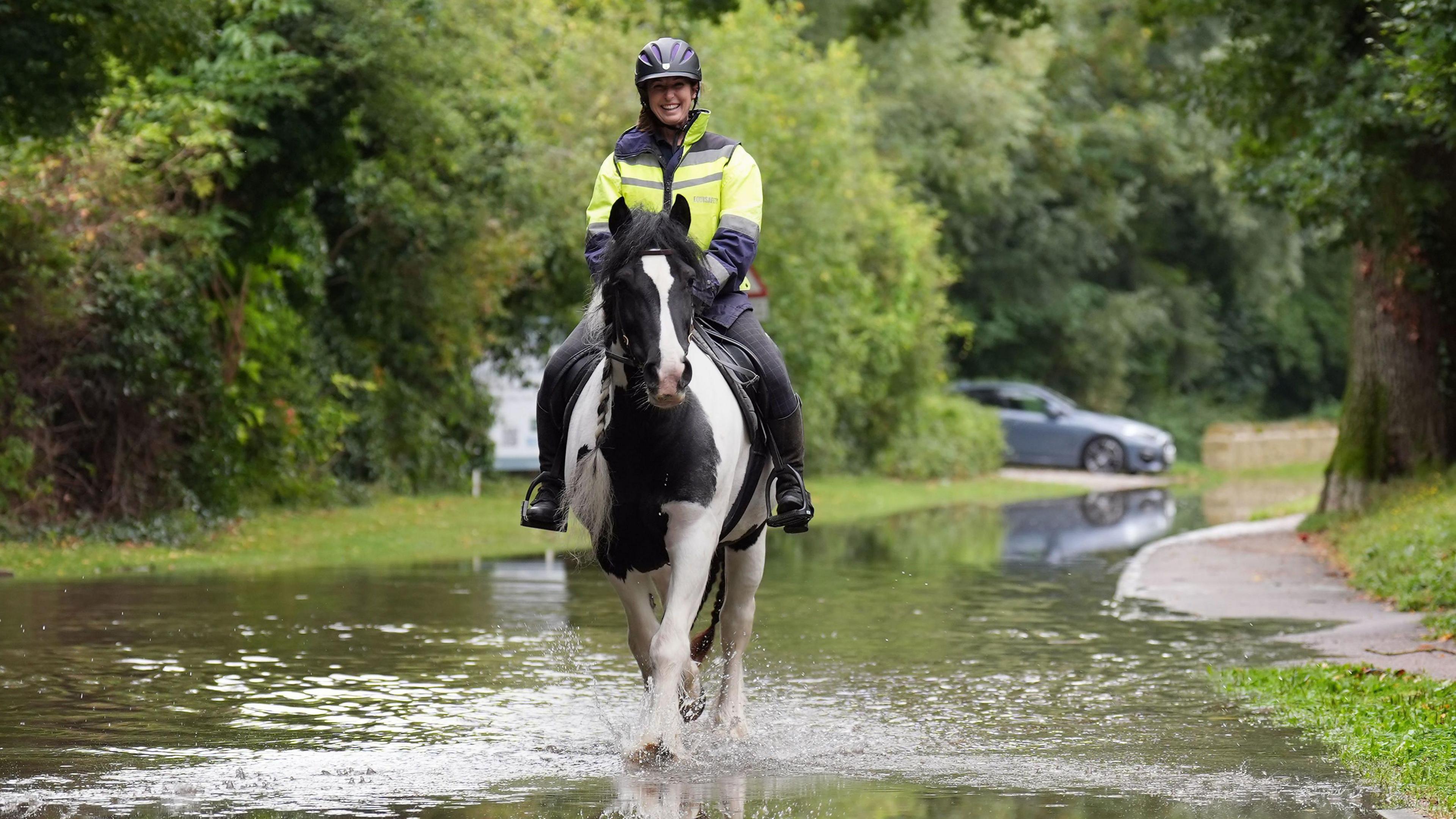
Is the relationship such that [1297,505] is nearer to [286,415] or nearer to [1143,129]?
[286,415]

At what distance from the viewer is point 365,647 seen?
491 inches

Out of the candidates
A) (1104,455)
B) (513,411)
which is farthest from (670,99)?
(1104,455)

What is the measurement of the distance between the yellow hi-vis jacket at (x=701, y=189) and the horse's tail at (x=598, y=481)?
28.9 inches

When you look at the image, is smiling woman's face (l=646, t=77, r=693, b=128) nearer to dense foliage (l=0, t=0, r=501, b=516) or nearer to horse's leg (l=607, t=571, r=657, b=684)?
horse's leg (l=607, t=571, r=657, b=684)

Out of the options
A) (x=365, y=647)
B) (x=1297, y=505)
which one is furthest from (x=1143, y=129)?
(x=365, y=647)

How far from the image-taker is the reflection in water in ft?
72.7

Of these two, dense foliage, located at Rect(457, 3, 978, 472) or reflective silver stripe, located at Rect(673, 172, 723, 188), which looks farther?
dense foliage, located at Rect(457, 3, 978, 472)

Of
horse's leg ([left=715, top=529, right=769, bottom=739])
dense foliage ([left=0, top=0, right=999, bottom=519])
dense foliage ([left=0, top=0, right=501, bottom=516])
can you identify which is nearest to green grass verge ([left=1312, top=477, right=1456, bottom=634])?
horse's leg ([left=715, top=529, right=769, bottom=739])

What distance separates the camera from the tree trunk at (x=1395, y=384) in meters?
21.1

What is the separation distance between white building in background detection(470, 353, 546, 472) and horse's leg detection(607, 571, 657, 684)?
21.9 metres

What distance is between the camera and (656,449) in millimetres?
8078

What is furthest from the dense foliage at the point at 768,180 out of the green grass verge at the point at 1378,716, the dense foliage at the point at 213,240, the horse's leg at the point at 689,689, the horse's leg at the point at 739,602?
the horse's leg at the point at 689,689

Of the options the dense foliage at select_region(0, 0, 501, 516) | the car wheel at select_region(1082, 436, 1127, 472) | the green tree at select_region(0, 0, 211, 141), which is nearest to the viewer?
the green tree at select_region(0, 0, 211, 141)

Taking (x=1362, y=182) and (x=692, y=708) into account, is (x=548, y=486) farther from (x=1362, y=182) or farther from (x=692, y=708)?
(x=1362, y=182)
